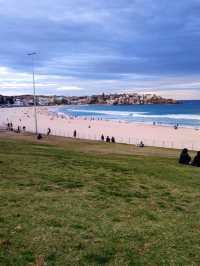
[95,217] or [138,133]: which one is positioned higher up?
[95,217]

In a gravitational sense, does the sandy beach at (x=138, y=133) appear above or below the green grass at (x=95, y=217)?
below

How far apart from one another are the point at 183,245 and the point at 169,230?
76 cm

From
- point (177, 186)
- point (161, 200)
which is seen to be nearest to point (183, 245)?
point (161, 200)

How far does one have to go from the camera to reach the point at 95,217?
7855mm

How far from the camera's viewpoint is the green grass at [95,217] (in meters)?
5.98

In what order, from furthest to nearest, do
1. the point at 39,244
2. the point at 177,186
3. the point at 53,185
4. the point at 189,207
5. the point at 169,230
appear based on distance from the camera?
the point at 177,186
the point at 53,185
the point at 189,207
the point at 169,230
the point at 39,244

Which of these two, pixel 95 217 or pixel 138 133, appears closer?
pixel 95 217

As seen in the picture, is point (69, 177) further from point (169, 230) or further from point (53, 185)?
point (169, 230)

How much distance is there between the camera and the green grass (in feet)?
19.6

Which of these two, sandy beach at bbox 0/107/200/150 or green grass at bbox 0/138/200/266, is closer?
green grass at bbox 0/138/200/266

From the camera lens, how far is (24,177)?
1107 cm

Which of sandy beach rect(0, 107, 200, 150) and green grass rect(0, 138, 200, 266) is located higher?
green grass rect(0, 138, 200, 266)

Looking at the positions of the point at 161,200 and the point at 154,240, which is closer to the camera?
the point at 154,240

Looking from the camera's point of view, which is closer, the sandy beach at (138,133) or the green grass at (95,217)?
the green grass at (95,217)
